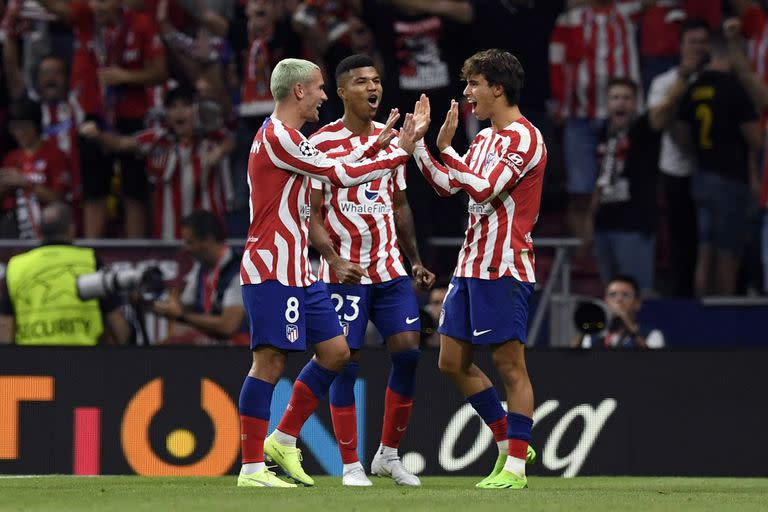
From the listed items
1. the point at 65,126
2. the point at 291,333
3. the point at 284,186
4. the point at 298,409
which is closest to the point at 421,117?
the point at 284,186

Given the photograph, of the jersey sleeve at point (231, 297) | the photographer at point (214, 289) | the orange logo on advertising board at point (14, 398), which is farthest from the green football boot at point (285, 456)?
the jersey sleeve at point (231, 297)

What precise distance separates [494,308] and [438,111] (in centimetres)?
403

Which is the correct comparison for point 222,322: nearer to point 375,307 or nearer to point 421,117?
point 375,307

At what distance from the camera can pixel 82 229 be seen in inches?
488

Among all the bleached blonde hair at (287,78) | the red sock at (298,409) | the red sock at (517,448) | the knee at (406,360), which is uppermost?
the bleached blonde hair at (287,78)

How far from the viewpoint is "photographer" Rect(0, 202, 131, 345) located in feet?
32.7

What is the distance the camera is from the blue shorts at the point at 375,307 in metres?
7.94

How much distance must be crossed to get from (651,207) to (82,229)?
14.5 feet

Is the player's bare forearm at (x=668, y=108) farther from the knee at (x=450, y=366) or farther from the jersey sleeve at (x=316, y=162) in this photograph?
the jersey sleeve at (x=316, y=162)

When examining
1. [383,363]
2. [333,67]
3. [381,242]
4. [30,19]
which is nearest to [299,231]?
[381,242]

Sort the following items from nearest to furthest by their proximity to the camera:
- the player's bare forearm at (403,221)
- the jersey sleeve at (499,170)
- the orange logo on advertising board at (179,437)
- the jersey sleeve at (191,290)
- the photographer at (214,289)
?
the jersey sleeve at (499,170)
the player's bare forearm at (403,221)
the orange logo on advertising board at (179,437)
the photographer at (214,289)
the jersey sleeve at (191,290)

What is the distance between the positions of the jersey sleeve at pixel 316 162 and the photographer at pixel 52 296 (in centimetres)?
320

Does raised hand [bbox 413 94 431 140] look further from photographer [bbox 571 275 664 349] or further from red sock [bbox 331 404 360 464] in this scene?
photographer [bbox 571 275 664 349]

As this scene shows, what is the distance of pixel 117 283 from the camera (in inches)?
386
